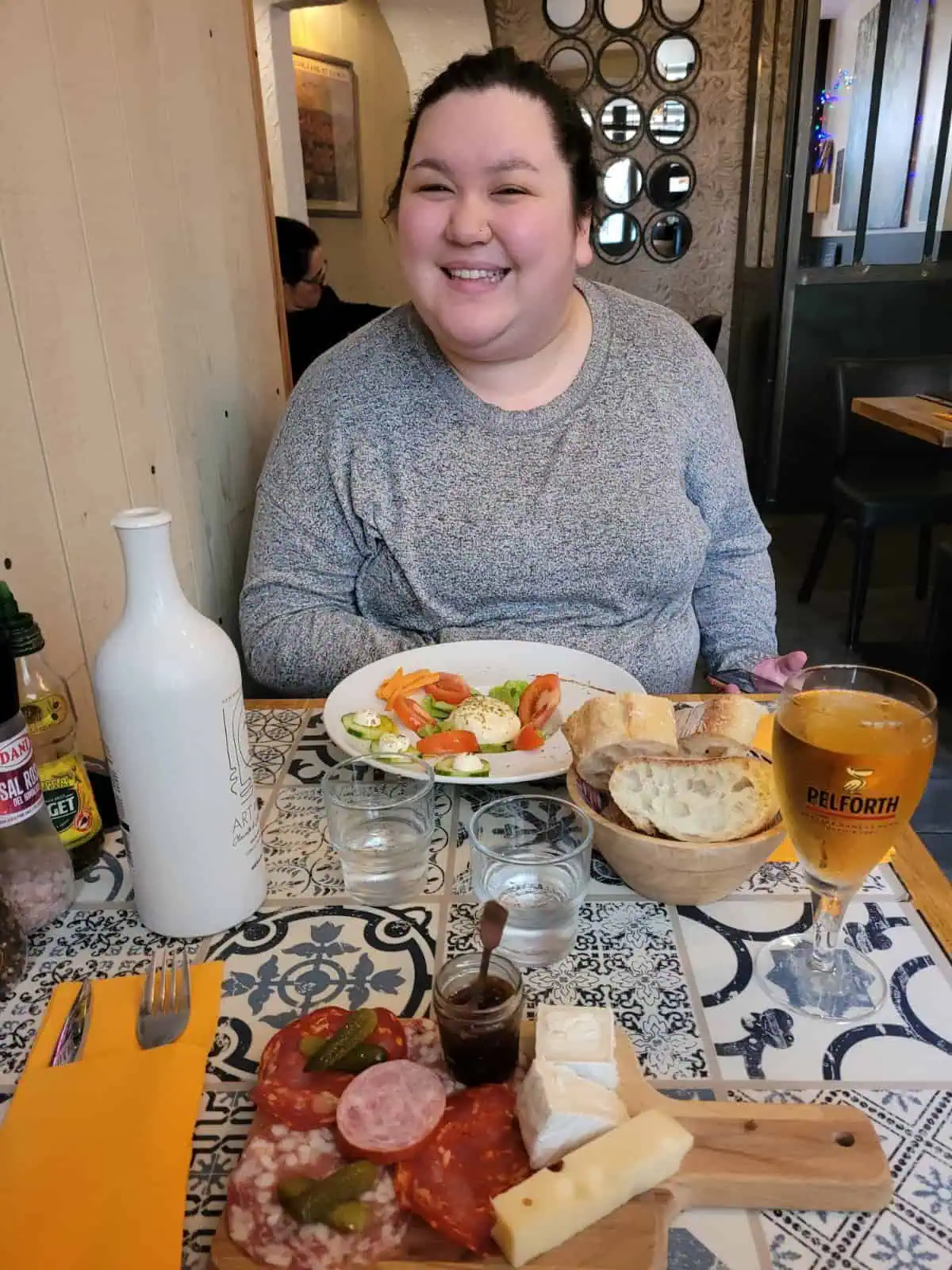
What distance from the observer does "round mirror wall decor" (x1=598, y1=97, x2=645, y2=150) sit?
16.2 ft

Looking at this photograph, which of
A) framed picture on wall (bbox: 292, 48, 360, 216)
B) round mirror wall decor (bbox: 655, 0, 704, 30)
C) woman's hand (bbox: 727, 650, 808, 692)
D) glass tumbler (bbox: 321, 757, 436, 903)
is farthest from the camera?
round mirror wall decor (bbox: 655, 0, 704, 30)

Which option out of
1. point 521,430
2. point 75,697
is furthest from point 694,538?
point 75,697

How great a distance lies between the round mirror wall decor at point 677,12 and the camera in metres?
4.73

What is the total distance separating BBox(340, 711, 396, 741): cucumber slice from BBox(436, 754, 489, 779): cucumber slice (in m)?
0.09

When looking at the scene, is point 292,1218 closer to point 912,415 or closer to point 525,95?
point 525,95

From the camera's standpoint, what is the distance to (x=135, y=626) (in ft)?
2.15

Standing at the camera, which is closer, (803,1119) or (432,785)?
(803,1119)

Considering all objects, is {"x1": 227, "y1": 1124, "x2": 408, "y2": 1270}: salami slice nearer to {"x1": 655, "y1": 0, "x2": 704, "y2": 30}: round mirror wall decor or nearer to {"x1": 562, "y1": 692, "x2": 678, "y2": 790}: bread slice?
{"x1": 562, "y1": 692, "x2": 678, "y2": 790}: bread slice

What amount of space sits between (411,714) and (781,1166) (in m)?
0.60

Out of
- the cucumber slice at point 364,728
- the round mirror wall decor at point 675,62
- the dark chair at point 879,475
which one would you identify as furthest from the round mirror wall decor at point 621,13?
the cucumber slice at point 364,728

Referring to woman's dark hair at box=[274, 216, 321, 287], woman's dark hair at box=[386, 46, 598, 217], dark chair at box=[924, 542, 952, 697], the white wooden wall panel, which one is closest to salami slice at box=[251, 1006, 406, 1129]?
the white wooden wall panel

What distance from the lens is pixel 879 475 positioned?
3527mm

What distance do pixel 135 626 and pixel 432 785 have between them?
0.30 metres

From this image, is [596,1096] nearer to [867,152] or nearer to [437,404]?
[437,404]
